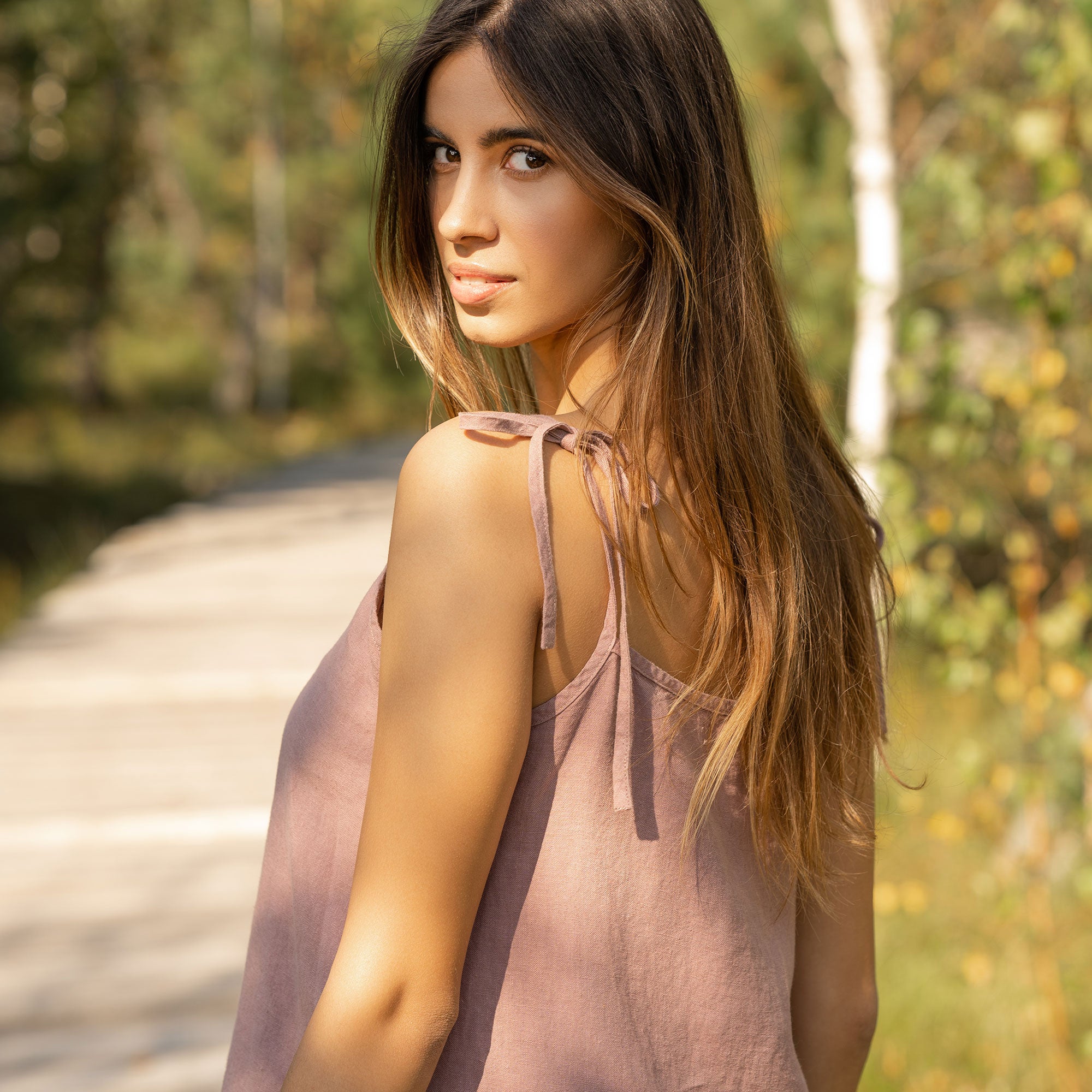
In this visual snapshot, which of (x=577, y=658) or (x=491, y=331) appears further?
(x=491, y=331)

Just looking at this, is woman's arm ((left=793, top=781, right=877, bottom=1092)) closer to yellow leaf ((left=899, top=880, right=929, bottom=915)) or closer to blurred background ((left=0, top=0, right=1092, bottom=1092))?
blurred background ((left=0, top=0, right=1092, bottom=1092))

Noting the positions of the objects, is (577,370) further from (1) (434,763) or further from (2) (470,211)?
(1) (434,763)

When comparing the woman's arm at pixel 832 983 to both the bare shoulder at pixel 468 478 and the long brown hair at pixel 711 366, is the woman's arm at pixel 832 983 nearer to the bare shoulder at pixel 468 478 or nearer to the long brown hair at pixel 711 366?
the long brown hair at pixel 711 366

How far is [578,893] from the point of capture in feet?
3.12

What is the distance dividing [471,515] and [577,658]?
0.13m

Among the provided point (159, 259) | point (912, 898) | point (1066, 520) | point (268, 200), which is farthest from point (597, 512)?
point (159, 259)

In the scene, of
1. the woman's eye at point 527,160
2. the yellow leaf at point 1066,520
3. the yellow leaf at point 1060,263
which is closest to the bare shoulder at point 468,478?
the woman's eye at point 527,160

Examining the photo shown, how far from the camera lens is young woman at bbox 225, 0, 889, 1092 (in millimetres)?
887

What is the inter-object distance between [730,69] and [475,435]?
424 millimetres

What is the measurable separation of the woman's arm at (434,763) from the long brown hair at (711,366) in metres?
0.10

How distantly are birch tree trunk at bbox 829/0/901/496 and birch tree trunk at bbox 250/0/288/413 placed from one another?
18487 millimetres

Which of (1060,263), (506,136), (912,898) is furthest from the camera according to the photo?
(912,898)

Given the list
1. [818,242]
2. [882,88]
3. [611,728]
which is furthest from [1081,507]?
[818,242]

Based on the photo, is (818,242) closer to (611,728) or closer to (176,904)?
(176,904)
